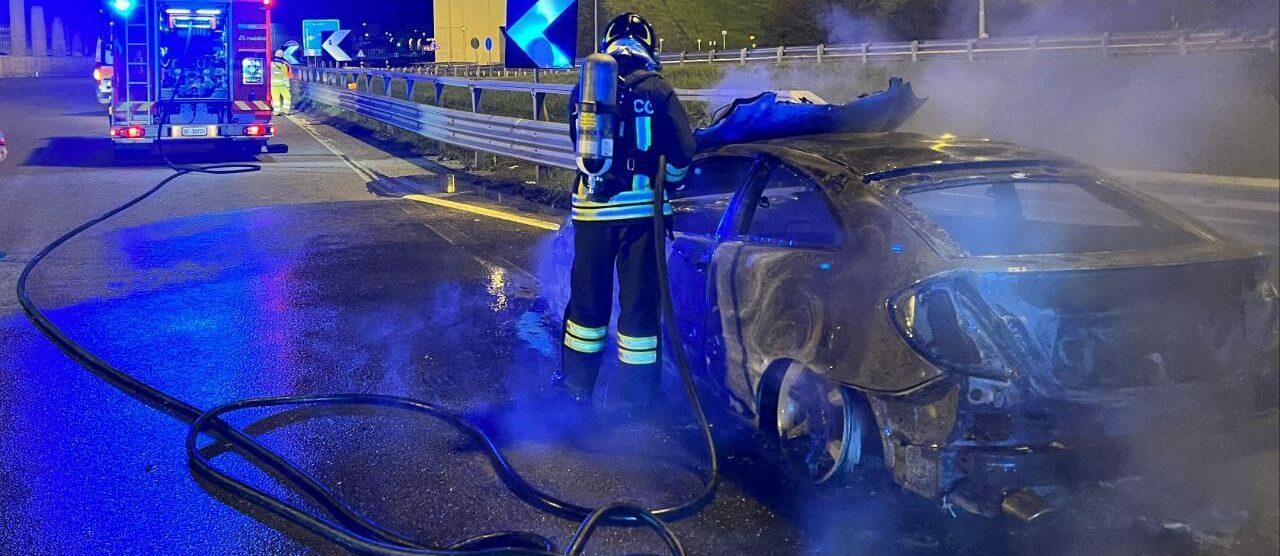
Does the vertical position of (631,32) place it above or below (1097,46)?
below

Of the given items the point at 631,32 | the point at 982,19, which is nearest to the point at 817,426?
the point at 631,32

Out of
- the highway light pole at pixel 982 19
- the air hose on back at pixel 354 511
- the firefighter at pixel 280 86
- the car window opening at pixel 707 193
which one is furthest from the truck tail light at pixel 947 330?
the firefighter at pixel 280 86

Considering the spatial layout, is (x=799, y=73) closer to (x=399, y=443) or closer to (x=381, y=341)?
(x=381, y=341)

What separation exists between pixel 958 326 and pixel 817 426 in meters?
0.75

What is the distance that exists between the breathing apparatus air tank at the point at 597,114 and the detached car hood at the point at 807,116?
2.25 feet

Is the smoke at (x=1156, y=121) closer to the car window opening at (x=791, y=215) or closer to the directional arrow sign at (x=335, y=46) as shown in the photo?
the car window opening at (x=791, y=215)

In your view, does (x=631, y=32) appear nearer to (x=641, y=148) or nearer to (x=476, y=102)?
(x=641, y=148)

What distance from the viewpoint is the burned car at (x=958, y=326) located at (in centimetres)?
324

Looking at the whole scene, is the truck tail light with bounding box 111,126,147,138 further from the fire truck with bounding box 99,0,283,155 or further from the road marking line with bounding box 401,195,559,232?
the road marking line with bounding box 401,195,559,232

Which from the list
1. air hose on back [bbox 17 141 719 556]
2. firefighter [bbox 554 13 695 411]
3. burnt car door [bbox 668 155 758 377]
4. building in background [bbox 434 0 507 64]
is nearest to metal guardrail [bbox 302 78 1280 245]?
burnt car door [bbox 668 155 758 377]

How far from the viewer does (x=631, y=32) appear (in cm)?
463

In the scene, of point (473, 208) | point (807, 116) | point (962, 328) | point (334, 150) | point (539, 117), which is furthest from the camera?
point (334, 150)

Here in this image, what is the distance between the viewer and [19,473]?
4.10m

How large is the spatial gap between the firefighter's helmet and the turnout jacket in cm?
20
